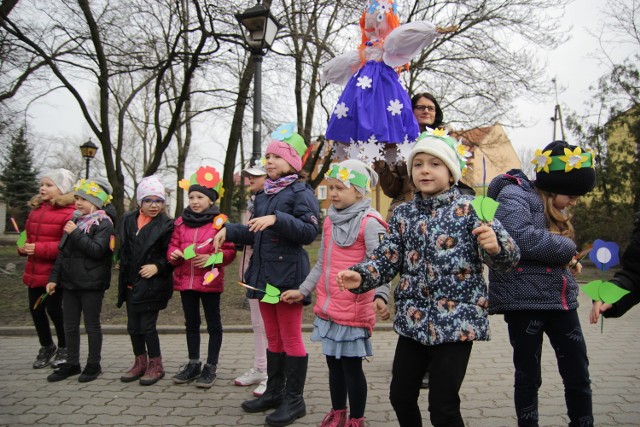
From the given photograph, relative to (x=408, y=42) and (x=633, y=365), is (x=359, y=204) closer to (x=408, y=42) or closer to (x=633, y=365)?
(x=408, y=42)

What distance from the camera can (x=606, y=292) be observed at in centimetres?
232

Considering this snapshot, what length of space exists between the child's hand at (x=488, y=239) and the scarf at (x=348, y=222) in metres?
1.02

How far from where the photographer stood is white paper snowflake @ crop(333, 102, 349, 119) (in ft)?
12.1

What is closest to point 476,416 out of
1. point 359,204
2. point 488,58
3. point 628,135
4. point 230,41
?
point 359,204

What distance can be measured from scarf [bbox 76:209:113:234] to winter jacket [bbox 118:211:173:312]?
0.27m

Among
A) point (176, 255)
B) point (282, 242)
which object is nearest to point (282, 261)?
point (282, 242)

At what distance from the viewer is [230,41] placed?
993 centimetres

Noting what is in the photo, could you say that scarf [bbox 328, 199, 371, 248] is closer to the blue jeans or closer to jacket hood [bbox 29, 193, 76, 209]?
the blue jeans

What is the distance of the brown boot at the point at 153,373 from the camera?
411 centimetres

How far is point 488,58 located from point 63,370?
1328 centimetres

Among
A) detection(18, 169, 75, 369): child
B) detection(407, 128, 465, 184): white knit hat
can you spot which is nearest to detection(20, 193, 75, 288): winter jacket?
detection(18, 169, 75, 369): child

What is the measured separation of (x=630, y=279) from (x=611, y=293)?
0.14 meters

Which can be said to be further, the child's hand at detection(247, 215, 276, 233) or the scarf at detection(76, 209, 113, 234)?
the scarf at detection(76, 209, 113, 234)

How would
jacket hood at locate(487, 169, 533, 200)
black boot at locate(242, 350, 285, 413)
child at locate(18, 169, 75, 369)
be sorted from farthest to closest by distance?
child at locate(18, 169, 75, 369), black boot at locate(242, 350, 285, 413), jacket hood at locate(487, 169, 533, 200)
